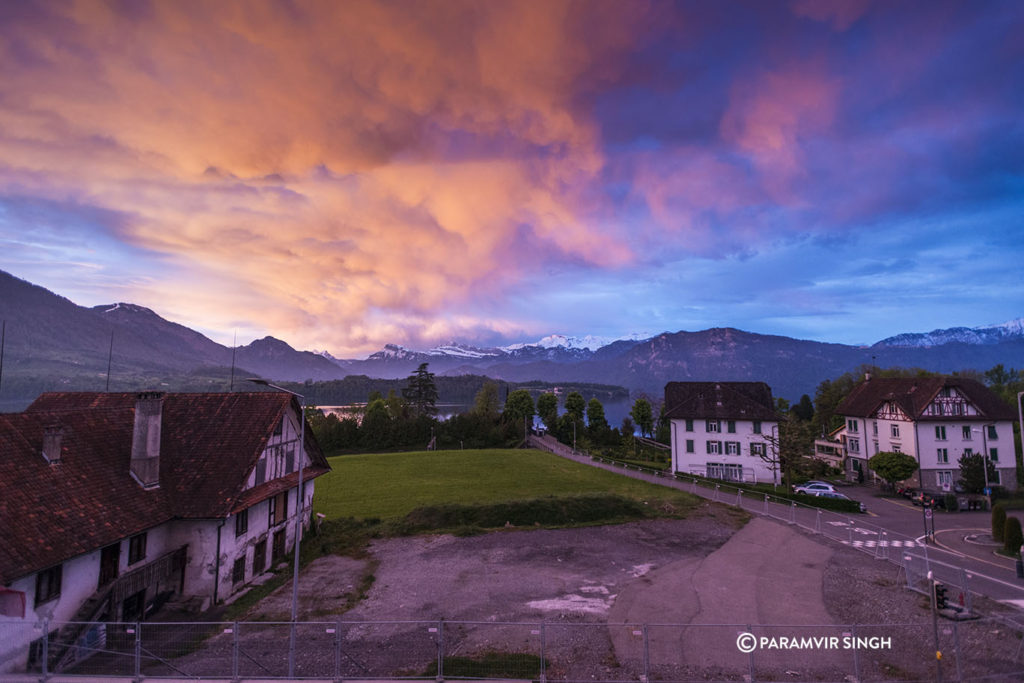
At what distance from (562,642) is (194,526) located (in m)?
19.1

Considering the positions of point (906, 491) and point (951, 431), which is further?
point (951, 431)

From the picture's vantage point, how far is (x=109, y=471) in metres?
23.9

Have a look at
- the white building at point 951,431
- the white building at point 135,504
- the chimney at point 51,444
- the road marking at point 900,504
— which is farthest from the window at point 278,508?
the white building at point 951,431

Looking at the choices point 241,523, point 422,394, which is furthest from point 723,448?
point 422,394

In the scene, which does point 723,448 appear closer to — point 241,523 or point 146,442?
point 241,523

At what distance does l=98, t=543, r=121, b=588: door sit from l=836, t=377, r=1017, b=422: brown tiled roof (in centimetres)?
7049

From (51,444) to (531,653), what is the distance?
2234cm

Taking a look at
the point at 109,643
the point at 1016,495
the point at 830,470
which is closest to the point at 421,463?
the point at 109,643

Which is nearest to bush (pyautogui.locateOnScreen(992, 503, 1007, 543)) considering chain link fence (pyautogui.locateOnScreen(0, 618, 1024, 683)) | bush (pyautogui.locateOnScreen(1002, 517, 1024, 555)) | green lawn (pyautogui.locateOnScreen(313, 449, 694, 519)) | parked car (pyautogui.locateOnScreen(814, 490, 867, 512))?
bush (pyautogui.locateOnScreen(1002, 517, 1024, 555))

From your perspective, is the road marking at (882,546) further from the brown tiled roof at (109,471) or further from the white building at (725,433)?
the brown tiled roof at (109,471)

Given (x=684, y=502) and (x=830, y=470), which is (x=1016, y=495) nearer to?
(x=830, y=470)

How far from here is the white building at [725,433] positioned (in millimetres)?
61594

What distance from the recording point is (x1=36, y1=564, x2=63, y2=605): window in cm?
1754

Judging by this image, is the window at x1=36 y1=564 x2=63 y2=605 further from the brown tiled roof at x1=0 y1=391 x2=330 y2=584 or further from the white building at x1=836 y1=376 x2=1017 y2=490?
the white building at x1=836 y1=376 x2=1017 y2=490
